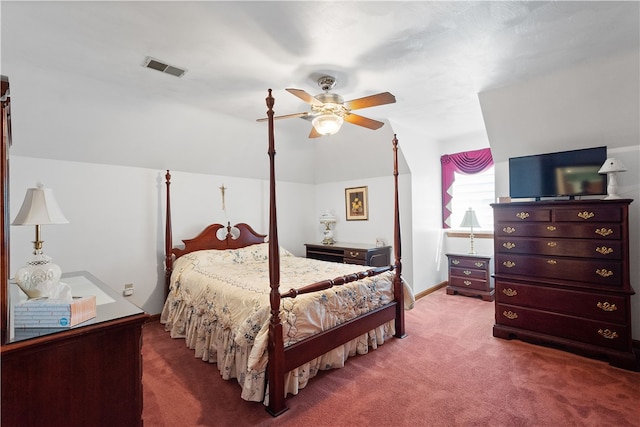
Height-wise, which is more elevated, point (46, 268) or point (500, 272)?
point (46, 268)

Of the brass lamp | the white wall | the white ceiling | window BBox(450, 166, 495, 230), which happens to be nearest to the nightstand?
the brass lamp

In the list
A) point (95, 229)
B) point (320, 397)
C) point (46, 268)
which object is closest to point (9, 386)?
point (46, 268)

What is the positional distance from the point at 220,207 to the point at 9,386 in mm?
3499

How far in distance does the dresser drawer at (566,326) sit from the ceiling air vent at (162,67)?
393 centimetres

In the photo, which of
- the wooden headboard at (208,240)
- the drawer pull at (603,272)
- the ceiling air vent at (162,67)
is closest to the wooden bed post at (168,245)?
the wooden headboard at (208,240)

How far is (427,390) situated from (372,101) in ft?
7.57

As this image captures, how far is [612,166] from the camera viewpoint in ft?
8.92

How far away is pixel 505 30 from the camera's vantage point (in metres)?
2.10

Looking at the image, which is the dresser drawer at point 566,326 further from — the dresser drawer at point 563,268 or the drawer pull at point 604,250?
the drawer pull at point 604,250

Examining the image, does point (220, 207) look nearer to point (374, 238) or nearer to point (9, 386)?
point (374, 238)

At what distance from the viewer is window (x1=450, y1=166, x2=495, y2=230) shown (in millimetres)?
4914

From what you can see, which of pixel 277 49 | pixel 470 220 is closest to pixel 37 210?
pixel 277 49

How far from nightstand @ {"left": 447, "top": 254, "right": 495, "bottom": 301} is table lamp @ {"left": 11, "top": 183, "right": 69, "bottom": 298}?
4.90 m

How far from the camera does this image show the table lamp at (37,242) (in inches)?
57.1
